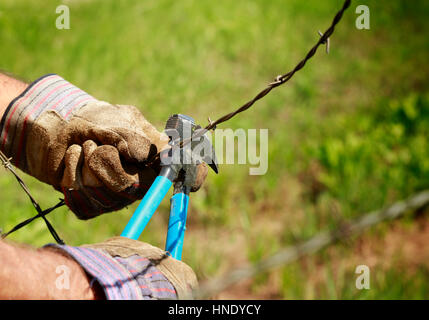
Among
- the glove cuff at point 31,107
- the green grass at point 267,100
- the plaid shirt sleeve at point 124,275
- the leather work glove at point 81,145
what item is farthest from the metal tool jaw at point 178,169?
the green grass at point 267,100

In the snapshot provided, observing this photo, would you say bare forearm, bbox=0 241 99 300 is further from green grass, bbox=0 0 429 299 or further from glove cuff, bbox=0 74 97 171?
green grass, bbox=0 0 429 299

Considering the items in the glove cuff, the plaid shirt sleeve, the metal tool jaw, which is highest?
the glove cuff

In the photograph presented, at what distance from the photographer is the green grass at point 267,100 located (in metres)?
2.81

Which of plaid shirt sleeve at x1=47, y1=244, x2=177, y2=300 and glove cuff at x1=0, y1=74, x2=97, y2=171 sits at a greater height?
glove cuff at x1=0, y1=74, x2=97, y2=171

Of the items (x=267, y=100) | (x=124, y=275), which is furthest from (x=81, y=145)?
(x=267, y=100)

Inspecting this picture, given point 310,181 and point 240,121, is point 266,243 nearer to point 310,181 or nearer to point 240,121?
point 310,181

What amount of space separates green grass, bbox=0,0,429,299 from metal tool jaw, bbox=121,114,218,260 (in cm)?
62

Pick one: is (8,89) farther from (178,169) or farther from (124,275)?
(124,275)

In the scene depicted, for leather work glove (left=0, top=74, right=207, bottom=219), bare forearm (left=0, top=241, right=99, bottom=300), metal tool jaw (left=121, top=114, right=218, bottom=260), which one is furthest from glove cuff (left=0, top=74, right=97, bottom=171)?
bare forearm (left=0, top=241, right=99, bottom=300)

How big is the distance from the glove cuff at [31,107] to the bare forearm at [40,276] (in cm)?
61

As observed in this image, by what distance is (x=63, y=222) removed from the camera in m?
2.83

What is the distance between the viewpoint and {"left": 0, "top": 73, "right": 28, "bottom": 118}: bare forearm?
1.58m

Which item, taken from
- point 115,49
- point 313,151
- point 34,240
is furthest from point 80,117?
point 115,49

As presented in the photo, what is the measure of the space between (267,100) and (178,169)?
3071 mm
